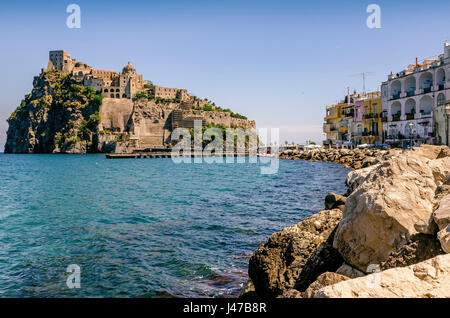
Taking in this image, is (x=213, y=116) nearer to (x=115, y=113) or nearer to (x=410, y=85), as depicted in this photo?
(x=115, y=113)

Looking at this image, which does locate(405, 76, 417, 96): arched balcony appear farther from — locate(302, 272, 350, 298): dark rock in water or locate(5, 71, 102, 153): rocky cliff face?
locate(5, 71, 102, 153): rocky cliff face

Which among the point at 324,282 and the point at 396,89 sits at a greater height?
the point at 396,89

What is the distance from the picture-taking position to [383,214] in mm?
3922

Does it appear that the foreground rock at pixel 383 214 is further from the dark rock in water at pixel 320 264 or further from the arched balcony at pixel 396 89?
the arched balcony at pixel 396 89

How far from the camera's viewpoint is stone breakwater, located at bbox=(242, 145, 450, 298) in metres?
2.88

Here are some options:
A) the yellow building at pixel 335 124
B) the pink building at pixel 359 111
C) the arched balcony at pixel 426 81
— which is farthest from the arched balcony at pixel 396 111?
the yellow building at pixel 335 124

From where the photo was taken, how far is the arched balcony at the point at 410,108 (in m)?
36.4

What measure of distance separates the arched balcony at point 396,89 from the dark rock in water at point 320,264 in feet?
128

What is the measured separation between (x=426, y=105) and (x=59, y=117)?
88.7 m

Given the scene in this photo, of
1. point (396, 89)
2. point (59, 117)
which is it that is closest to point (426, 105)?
point (396, 89)

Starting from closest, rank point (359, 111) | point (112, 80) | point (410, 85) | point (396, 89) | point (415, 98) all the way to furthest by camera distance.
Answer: point (415, 98)
point (410, 85)
point (396, 89)
point (359, 111)
point (112, 80)

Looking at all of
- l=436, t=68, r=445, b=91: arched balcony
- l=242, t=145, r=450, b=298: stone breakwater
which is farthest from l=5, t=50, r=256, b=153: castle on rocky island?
l=242, t=145, r=450, b=298: stone breakwater
